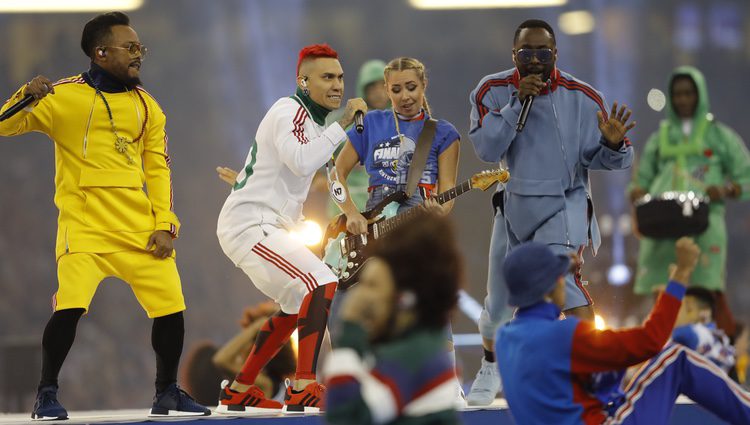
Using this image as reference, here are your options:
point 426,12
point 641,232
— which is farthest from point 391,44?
point 641,232

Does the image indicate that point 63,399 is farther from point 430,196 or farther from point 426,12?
point 430,196

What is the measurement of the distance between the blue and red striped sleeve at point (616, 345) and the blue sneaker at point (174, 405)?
2026mm

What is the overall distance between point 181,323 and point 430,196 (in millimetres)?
1340

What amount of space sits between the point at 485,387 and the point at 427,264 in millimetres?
2754

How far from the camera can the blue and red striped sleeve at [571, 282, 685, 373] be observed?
3990 mm

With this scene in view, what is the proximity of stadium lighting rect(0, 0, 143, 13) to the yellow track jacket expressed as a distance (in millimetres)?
6608

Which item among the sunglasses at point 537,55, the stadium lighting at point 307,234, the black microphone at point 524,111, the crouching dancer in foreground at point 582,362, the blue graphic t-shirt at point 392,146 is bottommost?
the crouching dancer in foreground at point 582,362

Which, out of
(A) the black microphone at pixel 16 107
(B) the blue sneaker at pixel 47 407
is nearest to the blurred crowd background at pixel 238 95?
(B) the blue sneaker at pixel 47 407

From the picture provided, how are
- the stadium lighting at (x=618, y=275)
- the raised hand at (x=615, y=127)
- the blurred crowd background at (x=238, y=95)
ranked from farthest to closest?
the blurred crowd background at (x=238, y=95)
the stadium lighting at (x=618, y=275)
the raised hand at (x=615, y=127)

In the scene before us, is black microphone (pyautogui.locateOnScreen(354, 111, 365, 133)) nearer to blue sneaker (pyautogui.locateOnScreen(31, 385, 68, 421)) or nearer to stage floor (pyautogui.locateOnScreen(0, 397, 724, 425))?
stage floor (pyautogui.locateOnScreen(0, 397, 724, 425))

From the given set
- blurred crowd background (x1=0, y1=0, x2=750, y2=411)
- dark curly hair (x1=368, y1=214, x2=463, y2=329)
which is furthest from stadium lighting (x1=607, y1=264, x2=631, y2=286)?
dark curly hair (x1=368, y1=214, x2=463, y2=329)

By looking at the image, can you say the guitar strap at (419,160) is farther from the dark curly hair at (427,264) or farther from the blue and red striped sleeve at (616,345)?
the dark curly hair at (427,264)

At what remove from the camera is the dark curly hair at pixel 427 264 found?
3.22 m

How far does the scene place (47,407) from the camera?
5.10m
